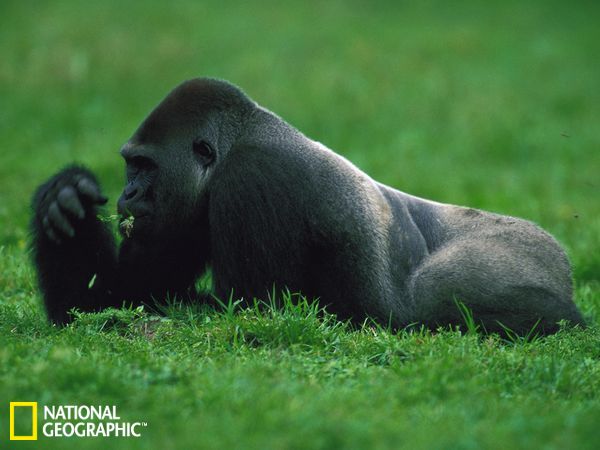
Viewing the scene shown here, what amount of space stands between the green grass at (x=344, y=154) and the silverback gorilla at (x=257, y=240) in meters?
0.26

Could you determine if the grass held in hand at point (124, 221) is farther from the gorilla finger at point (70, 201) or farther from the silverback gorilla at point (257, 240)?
the gorilla finger at point (70, 201)

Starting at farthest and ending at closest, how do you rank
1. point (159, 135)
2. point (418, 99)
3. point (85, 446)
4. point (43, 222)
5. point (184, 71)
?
point (184, 71) < point (418, 99) < point (159, 135) < point (43, 222) < point (85, 446)

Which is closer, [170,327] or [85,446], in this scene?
[85,446]

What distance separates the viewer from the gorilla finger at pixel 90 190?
16.9 ft

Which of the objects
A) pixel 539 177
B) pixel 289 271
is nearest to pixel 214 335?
pixel 289 271

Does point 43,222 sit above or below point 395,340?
above

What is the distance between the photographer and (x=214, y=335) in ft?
15.7

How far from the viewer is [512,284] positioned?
18.1ft

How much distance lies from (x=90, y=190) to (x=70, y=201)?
0.14m

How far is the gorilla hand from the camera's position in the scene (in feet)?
16.8

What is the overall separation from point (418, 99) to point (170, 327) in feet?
37.0

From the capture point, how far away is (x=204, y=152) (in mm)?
5602

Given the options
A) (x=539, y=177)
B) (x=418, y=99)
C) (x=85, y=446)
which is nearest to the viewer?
(x=85, y=446)

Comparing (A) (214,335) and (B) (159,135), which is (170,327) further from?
(B) (159,135)
